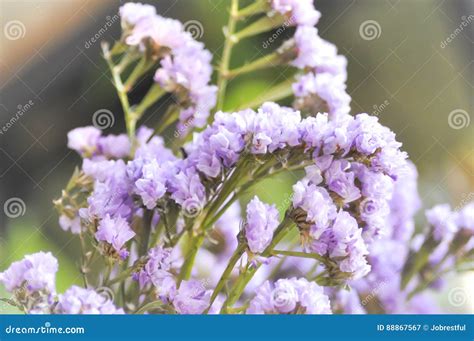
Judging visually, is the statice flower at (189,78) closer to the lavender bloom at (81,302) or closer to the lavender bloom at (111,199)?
the lavender bloom at (111,199)

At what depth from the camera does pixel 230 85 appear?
90cm

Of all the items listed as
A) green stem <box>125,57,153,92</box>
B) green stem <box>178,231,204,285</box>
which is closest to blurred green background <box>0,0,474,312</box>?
green stem <box>125,57,153,92</box>

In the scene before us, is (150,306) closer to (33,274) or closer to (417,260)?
(33,274)

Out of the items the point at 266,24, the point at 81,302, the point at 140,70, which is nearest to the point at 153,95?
the point at 140,70

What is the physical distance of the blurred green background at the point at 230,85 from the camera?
33.0 inches

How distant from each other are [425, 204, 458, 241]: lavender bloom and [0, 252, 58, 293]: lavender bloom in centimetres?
41

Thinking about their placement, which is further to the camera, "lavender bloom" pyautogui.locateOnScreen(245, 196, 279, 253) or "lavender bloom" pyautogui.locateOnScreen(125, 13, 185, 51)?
"lavender bloom" pyautogui.locateOnScreen(125, 13, 185, 51)

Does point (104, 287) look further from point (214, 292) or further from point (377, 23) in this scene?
point (377, 23)

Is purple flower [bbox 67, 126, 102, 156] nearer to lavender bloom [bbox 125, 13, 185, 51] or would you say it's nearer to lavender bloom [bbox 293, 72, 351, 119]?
lavender bloom [bbox 125, 13, 185, 51]

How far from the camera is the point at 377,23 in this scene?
2.98 feet

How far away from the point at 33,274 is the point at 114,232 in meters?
0.07

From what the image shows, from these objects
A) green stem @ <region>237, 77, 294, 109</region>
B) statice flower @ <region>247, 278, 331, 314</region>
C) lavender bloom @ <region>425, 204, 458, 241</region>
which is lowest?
statice flower @ <region>247, 278, 331, 314</region>

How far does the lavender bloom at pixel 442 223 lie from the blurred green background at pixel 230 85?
0.40ft

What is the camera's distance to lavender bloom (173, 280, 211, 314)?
0.56 metres
